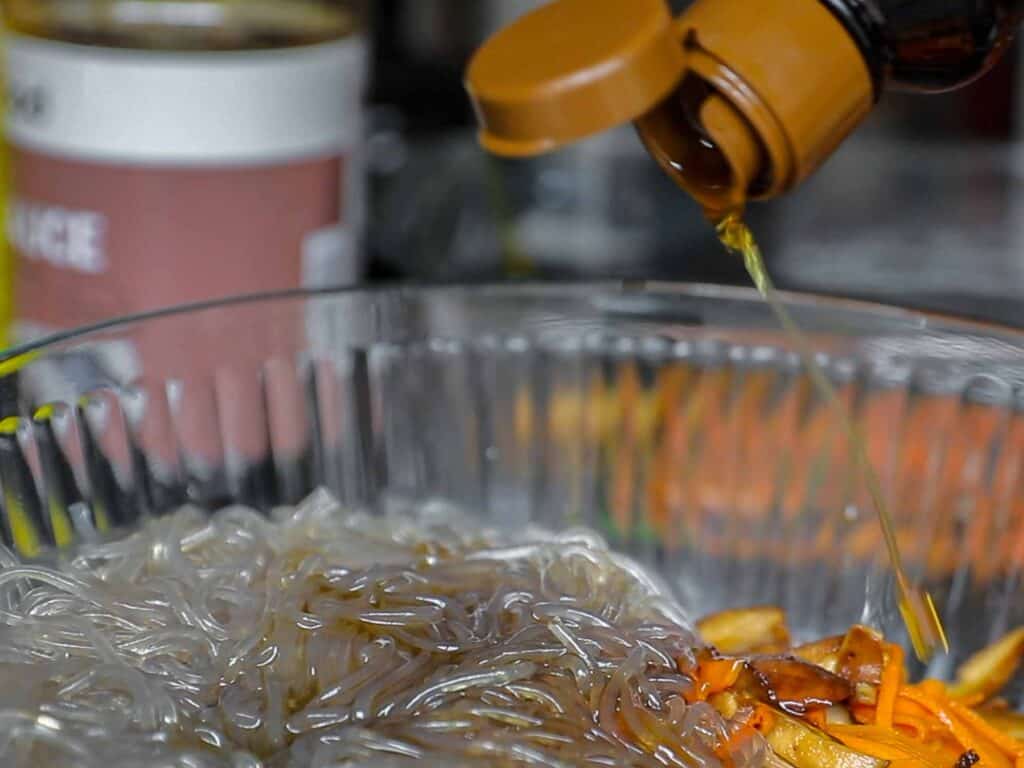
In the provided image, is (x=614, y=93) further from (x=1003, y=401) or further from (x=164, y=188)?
(x=164, y=188)

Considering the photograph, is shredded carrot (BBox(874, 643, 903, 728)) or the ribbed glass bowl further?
the ribbed glass bowl

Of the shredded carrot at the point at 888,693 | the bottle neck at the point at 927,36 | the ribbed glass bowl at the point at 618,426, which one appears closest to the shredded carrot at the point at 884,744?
the shredded carrot at the point at 888,693

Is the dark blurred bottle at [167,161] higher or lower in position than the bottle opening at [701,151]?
lower

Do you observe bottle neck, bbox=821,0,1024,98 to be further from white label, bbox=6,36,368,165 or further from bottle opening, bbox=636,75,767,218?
white label, bbox=6,36,368,165

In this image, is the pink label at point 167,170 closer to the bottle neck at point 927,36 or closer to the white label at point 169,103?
the white label at point 169,103

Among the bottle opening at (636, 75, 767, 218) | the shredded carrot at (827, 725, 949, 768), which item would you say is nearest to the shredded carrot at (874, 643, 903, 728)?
the shredded carrot at (827, 725, 949, 768)

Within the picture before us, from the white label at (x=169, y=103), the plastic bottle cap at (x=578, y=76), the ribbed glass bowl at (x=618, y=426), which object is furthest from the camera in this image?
the white label at (x=169, y=103)

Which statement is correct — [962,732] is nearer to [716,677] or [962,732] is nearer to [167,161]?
[716,677]
